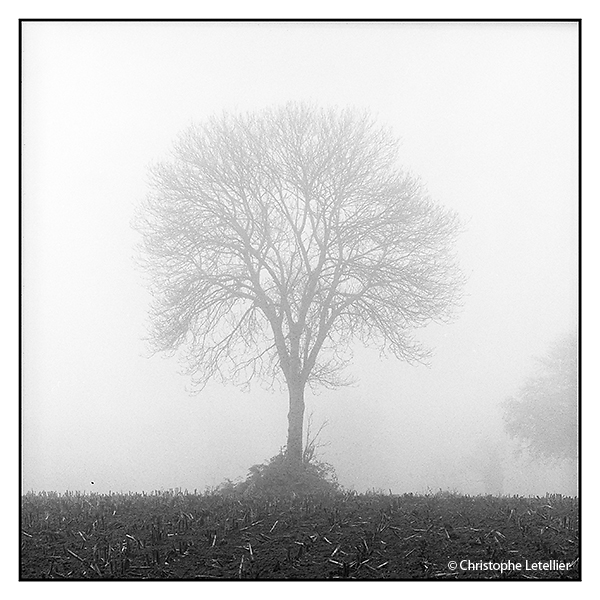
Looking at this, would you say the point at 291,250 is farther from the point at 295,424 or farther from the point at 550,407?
the point at 550,407

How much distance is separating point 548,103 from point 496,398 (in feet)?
9.28

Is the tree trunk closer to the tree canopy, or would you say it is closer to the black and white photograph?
the black and white photograph

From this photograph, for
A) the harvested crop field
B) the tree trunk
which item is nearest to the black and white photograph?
the tree trunk

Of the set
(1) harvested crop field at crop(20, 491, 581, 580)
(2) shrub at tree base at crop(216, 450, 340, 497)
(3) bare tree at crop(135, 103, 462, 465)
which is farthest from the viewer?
(3) bare tree at crop(135, 103, 462, 465)

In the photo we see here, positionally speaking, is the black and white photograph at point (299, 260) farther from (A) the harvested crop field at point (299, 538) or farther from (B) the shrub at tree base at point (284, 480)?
(A) the harvested crop field at point (299, 538)

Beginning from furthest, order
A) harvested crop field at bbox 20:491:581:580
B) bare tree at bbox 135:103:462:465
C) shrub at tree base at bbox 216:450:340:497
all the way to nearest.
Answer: bare tree at bbox 135:103:462:465 → shrub at tree base at bbox 216:450:340:497 → harvested crop field at bbox 20:491:581:580

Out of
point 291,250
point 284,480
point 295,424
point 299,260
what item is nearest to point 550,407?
point 295,424

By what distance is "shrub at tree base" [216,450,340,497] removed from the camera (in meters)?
6.20

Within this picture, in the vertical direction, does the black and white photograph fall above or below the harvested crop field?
above

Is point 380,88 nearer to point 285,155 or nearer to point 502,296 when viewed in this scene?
point 285,155

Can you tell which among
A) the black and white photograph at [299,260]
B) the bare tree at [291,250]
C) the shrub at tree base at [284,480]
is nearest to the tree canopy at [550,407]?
the black and white photograph at [299,260]

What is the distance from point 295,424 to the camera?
248 inches

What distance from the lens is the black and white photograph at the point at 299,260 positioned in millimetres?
6293

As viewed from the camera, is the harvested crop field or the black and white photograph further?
the black and white photograph
